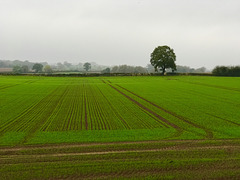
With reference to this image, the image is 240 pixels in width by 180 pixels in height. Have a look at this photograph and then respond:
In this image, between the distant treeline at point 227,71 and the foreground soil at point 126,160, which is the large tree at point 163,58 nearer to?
the distant treeline at point 227,71

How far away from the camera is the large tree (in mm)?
109075

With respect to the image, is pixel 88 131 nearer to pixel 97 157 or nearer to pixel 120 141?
pixel 120 141

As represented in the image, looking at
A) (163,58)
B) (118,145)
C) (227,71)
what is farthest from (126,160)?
(227,71)

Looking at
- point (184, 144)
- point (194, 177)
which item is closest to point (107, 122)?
point (184, 144)

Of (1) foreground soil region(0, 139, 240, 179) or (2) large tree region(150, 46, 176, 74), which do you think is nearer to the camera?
(1) foreground soil region(0, 139, 240, 179)

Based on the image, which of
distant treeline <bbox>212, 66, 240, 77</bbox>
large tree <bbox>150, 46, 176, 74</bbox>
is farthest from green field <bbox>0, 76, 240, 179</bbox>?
distant treeline <bbox>212, 66, 240, 77</bbox>

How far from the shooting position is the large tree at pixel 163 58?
109 m

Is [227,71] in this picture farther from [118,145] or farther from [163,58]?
[118,145]

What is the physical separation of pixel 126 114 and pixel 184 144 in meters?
9.22

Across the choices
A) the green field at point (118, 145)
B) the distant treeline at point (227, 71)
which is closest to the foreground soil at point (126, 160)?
the green field at point (118, 145)

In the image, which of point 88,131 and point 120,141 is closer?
point 120,141

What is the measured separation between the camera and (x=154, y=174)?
9.44 meters

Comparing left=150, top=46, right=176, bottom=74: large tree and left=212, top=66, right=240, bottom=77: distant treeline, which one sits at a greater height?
left=150, top=46, right=176, bottom=74: large tree

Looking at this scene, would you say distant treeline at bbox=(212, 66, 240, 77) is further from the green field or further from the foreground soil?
the foreground soil
